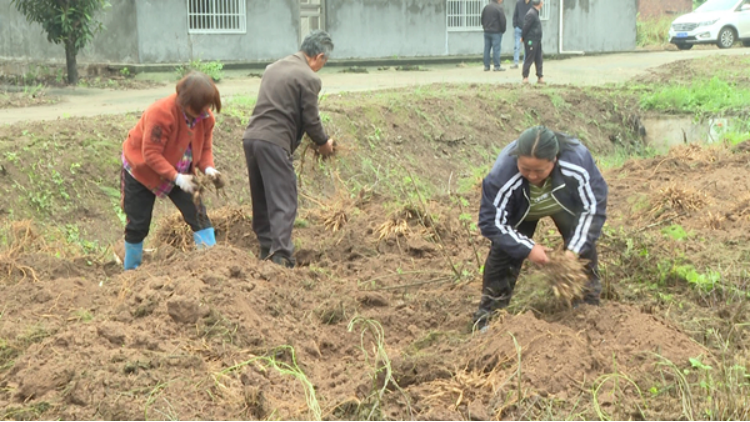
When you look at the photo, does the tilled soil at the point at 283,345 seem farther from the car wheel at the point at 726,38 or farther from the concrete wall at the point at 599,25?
the car wheel at the point at 726,38

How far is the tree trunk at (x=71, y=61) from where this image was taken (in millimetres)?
15085

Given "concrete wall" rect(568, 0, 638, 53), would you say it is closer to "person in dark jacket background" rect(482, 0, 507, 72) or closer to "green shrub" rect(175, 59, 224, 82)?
"person in dark jacket background" rect(482, 0, 507, 72)

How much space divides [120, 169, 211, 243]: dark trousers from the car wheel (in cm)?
2449

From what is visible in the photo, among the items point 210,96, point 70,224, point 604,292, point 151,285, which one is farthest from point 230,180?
point 604,292

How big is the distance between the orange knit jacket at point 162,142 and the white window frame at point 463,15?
56.2 feet

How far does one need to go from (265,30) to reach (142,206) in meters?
12.9

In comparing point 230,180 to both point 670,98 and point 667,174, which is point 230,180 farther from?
point 670,98

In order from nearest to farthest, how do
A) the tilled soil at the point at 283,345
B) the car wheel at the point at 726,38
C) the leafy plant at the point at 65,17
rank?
1. the tilled soil at the point at 283,345
2. the leafy plant at the point at 65,17
3. the car wheel at the point at 726,38

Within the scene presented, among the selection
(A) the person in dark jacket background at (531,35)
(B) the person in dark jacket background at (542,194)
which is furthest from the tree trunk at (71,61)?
(B) the person in dark jacket background at (542,194)

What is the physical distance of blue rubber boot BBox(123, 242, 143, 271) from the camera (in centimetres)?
677

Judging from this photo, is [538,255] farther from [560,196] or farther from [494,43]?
[494,43]

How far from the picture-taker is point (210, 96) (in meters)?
6.07

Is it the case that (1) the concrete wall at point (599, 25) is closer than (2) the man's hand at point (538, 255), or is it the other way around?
(2) the man's hand at point (538, 255)

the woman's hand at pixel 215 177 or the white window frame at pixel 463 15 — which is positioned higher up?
the white window frame at pixel 463 15
